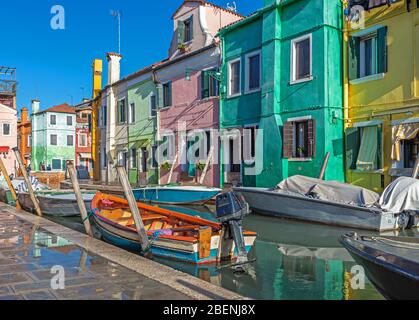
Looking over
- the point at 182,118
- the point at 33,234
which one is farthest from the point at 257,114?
the point at 33,234

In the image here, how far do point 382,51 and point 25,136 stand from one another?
45896mm

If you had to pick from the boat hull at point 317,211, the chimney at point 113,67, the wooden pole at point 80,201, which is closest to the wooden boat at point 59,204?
the wooden pole at point 80,201

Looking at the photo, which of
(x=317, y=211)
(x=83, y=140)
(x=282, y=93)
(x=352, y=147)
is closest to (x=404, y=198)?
(x=317, y=211)

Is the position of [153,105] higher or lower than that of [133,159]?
higher

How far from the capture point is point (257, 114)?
1672cm

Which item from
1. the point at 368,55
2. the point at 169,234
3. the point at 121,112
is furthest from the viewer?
the point at 121,112

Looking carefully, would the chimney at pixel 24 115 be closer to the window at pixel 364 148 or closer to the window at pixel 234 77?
the window at pixel 234 77

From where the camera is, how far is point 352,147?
1399 centimetres

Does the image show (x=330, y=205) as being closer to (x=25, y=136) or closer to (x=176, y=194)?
(x=176, y=194)

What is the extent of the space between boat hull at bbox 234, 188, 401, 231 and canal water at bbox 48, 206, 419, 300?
0.93ft

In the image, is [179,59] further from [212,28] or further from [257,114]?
[257,114]

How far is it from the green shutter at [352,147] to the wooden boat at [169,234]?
7043 mm

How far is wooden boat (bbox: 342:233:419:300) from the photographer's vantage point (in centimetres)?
382
